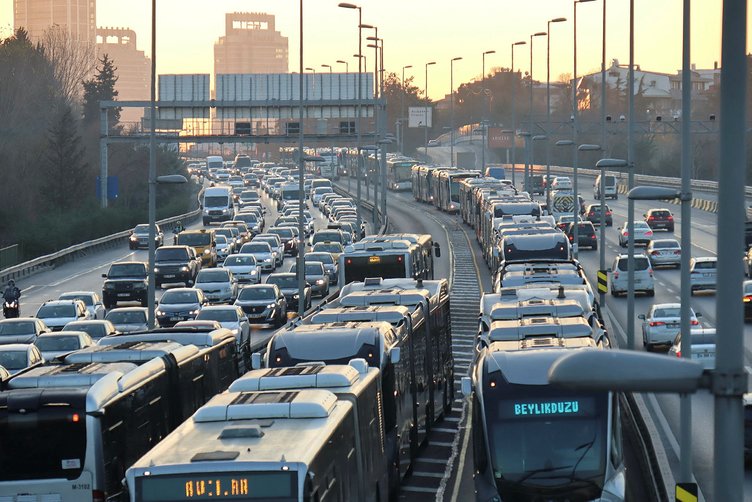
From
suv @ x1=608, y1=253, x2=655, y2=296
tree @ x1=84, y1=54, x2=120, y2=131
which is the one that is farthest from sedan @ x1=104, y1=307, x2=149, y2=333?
tree @ x1=84, y1=54, x2=120, y2=131

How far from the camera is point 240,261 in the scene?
188ft

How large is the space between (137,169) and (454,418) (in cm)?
8787

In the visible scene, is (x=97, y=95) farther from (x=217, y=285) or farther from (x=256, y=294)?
(x=256, y=294)

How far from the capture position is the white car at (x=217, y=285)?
4919cm

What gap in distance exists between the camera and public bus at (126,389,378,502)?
11.2 meters

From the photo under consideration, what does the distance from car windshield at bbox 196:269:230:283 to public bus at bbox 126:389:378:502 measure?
35376 mm

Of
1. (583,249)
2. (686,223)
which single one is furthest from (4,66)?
(686,223)

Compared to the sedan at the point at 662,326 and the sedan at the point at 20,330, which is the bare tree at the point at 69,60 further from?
the sedan at the point at 662,326

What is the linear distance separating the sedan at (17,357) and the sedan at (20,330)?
19.1 feet

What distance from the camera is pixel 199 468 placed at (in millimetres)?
11234

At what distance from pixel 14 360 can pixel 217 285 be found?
20844 mm

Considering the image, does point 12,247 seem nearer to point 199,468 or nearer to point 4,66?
point 4,66

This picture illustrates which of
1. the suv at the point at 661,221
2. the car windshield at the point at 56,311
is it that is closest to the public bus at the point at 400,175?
the suv at the point at 661,221

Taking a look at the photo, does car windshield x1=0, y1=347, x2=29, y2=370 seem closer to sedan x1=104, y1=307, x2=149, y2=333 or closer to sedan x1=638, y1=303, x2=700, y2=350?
sedan x1=104, y1=307, x2=149, y2=333
